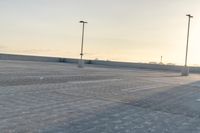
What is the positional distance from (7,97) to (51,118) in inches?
154

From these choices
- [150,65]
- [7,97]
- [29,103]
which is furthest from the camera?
[150,65]

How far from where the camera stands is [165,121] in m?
10.2

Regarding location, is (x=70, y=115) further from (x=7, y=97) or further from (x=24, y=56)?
(x=24, y=56)

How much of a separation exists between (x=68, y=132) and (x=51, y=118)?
1.58 m

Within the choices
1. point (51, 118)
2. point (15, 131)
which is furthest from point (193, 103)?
point (15, 131)

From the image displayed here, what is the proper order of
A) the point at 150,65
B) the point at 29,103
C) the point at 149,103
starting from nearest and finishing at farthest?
the point at 29,103 < the point at 149,103 < the point at 150,65

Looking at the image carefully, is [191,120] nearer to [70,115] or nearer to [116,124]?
[116,124]

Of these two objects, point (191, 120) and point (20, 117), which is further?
point (191, 120)

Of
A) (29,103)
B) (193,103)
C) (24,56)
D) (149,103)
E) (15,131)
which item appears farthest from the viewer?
(24,56)

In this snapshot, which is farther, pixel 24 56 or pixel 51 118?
pixel 24 56

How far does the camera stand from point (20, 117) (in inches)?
362

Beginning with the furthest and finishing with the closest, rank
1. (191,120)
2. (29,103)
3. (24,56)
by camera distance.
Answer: (24,56) → (29,103) → (191,120)

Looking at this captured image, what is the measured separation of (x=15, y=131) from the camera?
7723 millimetres

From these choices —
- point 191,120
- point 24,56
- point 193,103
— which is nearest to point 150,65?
point 24,56
